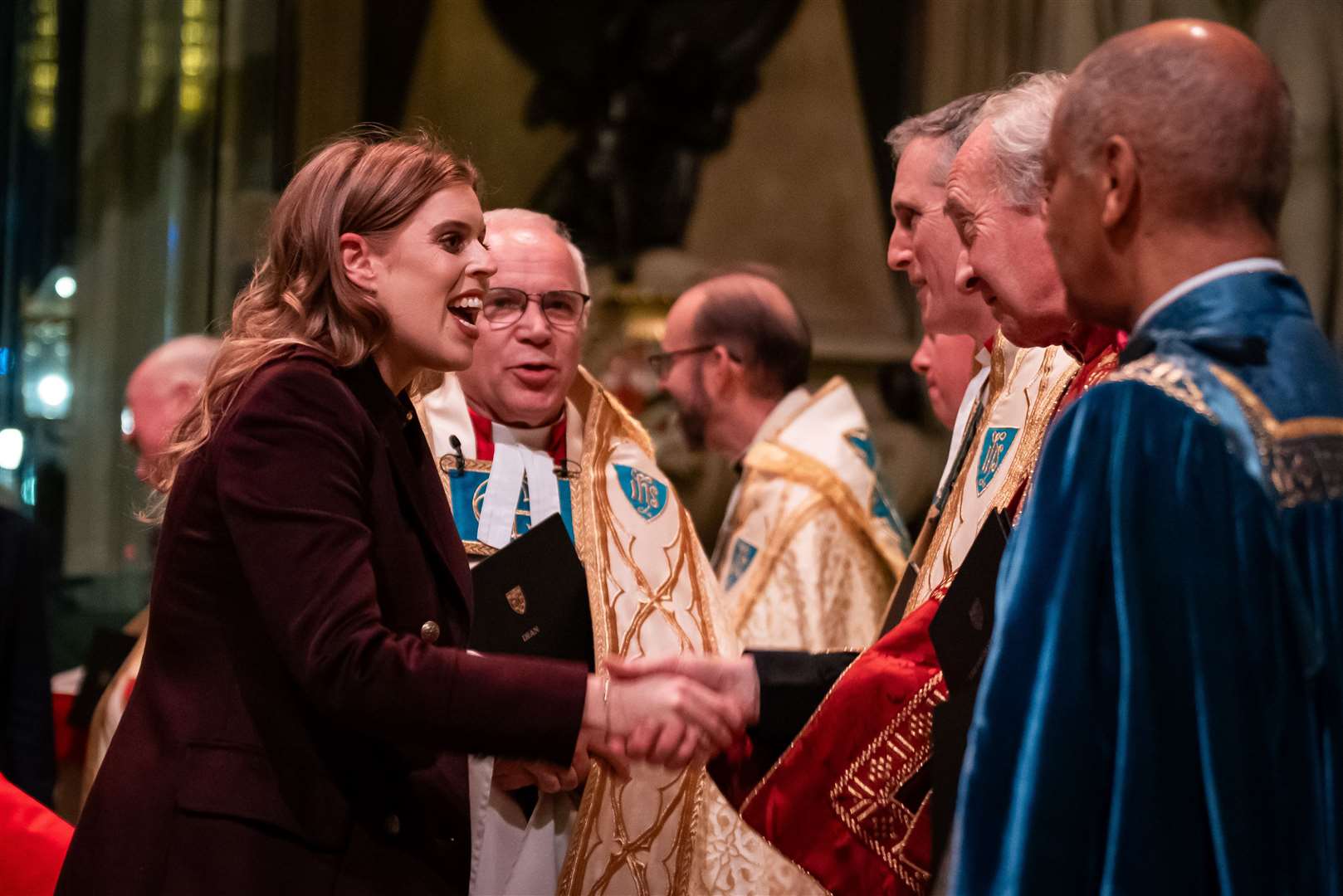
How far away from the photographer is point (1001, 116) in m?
2.60

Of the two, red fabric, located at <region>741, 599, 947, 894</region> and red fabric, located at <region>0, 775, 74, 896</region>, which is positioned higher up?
red fabric, located at <region>741, 599, 947, 894</region>

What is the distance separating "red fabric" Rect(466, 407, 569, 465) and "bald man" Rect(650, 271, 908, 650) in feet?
3.03

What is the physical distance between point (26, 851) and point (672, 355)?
3.21m

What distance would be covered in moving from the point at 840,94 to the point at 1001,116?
16.9 feet

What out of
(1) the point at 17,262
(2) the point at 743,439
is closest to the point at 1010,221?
(2) the point at 743,439

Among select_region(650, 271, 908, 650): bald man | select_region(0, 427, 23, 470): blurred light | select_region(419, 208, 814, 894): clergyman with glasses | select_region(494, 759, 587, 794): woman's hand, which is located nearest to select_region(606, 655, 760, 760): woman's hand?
select_region(494, 759, 587, 794): woman's hand

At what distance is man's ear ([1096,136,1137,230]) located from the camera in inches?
66.9

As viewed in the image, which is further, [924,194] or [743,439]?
[743,439]

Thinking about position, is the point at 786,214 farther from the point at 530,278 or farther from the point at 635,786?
the point at 635,786

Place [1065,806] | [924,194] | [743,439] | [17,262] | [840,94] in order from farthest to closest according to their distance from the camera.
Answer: [840,94], [17,262], [743,439], [924,194], [1065,806]

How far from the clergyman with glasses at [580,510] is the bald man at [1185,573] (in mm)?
1619

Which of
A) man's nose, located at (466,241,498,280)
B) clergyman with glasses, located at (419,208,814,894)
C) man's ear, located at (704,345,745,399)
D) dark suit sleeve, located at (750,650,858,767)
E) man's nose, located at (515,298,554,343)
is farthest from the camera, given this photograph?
man's ear, located at (704,345,745,399)

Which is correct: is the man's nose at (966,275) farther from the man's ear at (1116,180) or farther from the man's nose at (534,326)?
the man's nose at (534,326)

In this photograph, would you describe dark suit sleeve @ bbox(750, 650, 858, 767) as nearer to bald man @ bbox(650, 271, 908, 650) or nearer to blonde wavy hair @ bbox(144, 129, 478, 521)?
blonde wavy hair @ bbox(144, 129, 478, 521)
